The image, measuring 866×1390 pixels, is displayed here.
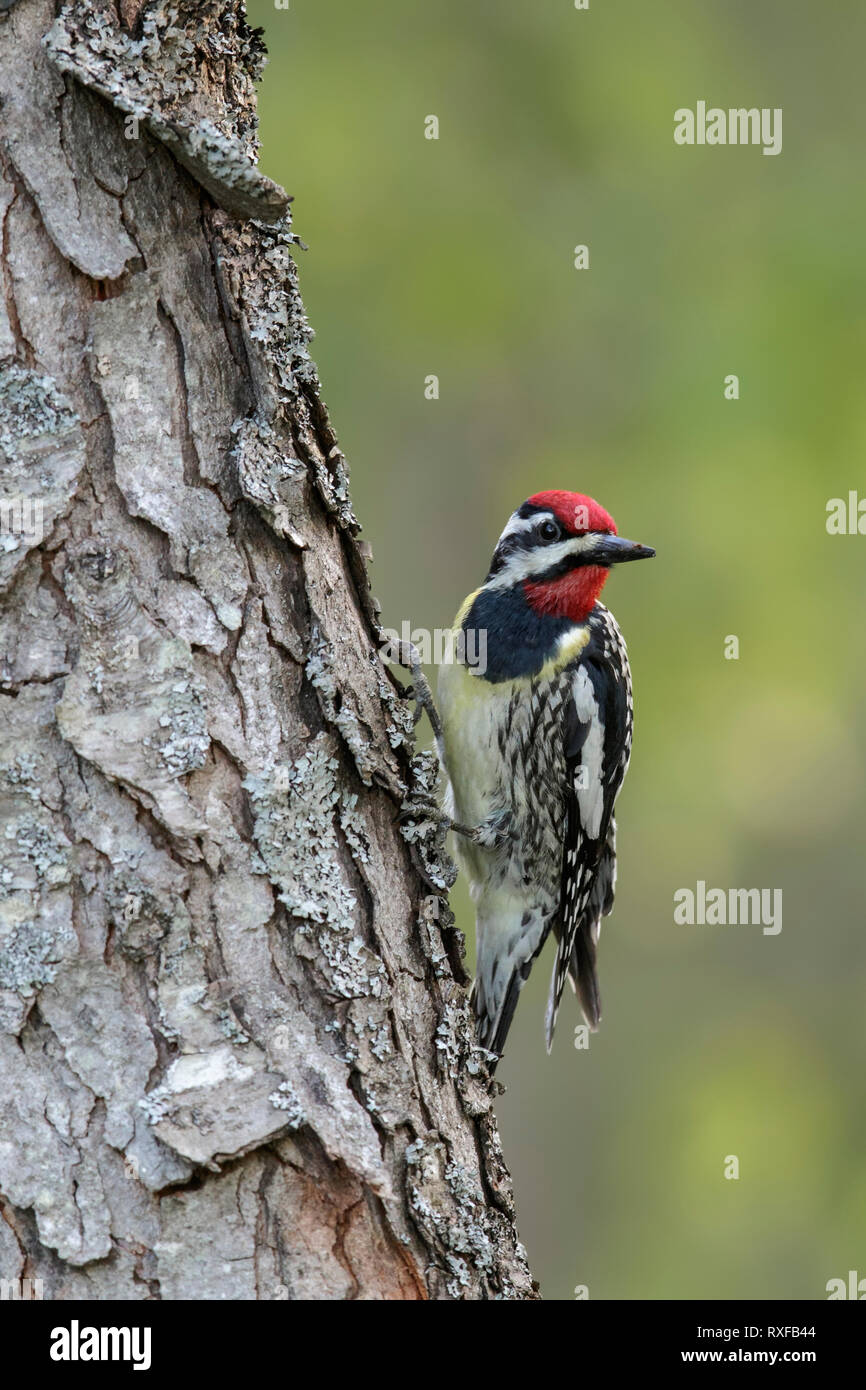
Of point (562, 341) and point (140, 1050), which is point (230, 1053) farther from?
point (562, 341)

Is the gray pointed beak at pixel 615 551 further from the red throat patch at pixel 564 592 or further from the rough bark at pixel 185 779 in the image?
the rough bark at pixel 185 779

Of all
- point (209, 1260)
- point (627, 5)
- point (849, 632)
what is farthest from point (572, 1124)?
point (627, 5)

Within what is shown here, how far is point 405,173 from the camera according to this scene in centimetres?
510

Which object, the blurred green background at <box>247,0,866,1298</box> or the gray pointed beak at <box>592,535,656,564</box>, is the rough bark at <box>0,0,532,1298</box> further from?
the blurred green background at <box>247,0,866,1298</box>

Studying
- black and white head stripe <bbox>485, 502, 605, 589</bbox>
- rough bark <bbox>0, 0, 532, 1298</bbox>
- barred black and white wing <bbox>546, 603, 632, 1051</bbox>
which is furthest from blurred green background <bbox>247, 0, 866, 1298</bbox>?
rough bark <bbox>0, 0, 532, 1298</bbox>

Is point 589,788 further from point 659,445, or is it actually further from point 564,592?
point 659,445

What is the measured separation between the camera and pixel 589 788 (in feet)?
11.6

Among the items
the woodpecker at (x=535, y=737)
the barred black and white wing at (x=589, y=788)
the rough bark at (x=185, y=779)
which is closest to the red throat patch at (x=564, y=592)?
the woodpecker at (x=535, y=737)

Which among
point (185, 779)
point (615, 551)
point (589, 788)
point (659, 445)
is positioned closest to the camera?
point (185, 779)

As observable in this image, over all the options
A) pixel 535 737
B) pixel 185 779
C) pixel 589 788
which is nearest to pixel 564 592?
pixel 535 737

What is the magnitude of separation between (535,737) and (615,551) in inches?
21.3

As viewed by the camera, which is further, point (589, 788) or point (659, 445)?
point (659, 445)

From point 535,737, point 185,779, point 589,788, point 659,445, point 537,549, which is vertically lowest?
point 185,779
